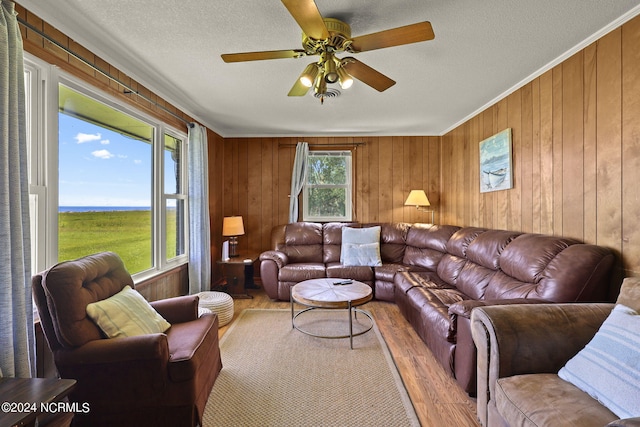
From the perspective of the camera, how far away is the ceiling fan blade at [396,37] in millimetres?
1474

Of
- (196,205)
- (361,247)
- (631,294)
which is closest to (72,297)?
(196,205)

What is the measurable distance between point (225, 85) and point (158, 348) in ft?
7.72

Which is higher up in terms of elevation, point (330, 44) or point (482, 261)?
point (330, 44)

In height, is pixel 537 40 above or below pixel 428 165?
above

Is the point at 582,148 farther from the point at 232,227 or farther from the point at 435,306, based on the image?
the point at 232,227

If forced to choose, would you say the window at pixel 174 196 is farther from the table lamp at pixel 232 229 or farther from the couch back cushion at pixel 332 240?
the couch back cushion at pixel 332 240

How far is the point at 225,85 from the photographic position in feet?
9.26

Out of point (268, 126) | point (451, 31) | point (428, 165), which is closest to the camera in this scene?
point (451, 31)

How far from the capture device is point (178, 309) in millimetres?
2096

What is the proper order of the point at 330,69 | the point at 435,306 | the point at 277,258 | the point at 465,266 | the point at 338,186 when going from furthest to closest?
the point at 338,186
the point at 277,258
the point at 465,266
the point at 435,306
the point at 330,69

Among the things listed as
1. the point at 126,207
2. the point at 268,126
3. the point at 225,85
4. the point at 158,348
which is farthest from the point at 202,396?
the point at 268,126

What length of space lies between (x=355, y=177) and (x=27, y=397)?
4236mm

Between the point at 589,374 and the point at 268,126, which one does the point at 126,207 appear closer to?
the point at 268,126

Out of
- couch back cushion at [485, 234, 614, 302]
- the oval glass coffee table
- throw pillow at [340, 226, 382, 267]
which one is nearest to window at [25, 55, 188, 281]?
the oval glass coffee table
